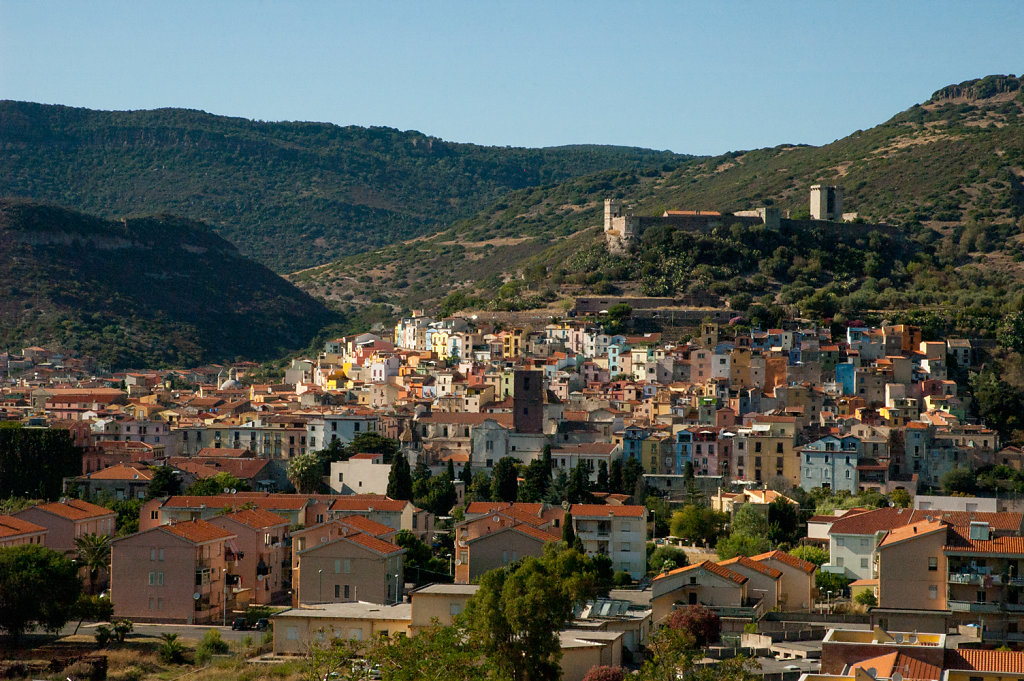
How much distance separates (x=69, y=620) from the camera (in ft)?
141

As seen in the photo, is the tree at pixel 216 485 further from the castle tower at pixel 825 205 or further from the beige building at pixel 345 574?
the castle tower at pixel 825 205

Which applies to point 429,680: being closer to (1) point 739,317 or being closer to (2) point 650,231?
(1) point 739,317

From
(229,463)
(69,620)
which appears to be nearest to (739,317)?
(229,463)

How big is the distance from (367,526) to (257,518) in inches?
122

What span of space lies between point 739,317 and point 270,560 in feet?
147

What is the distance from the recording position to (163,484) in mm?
58406

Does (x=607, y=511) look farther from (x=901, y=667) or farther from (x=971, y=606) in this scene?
(x=901, y=667)

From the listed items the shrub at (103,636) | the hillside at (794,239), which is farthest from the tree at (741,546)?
the hillside at (794,239)

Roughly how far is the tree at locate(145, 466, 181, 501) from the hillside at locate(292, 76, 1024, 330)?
37.8 meters

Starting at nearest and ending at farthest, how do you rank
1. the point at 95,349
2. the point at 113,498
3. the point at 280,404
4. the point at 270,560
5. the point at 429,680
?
the point at 429,680
the point at 270,560
the point at 113,498
the point at 280,404
the point at 95,349

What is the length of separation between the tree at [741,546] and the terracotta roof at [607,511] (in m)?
2.57

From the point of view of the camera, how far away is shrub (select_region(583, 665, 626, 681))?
34312mm

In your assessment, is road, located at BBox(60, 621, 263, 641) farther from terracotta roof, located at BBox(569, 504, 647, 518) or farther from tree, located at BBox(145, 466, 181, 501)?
tree, located at BBox(145, 466, 181, 501)

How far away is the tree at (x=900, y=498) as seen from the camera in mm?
57250
